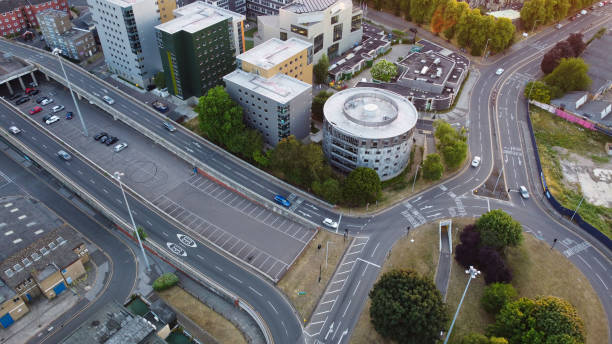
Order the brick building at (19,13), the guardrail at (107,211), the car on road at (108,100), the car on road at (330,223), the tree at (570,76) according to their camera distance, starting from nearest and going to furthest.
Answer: the guardrail at (107,211) → the car on road at (330,223) → the car on road at (108,100) → the tree at (570,76) → the brick building at (19,13)

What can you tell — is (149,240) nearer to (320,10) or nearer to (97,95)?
(97,95)

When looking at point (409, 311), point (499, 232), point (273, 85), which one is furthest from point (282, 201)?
point (499, 232)

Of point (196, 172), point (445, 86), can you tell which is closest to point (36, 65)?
point (196, 172)

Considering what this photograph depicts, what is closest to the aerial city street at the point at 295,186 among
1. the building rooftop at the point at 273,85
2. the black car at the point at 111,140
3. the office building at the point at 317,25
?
the building rooftop at the point at 273,85

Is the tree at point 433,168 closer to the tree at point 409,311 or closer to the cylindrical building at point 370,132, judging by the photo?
the cylindrical building at point 370,132

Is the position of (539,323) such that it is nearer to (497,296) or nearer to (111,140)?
(497,296)

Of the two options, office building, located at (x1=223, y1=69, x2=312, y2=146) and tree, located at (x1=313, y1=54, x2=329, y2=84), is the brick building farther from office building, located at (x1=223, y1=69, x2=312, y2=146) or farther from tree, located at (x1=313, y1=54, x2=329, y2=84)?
tree, located at (x1=313, y1=54, x2=329, y2=84)
